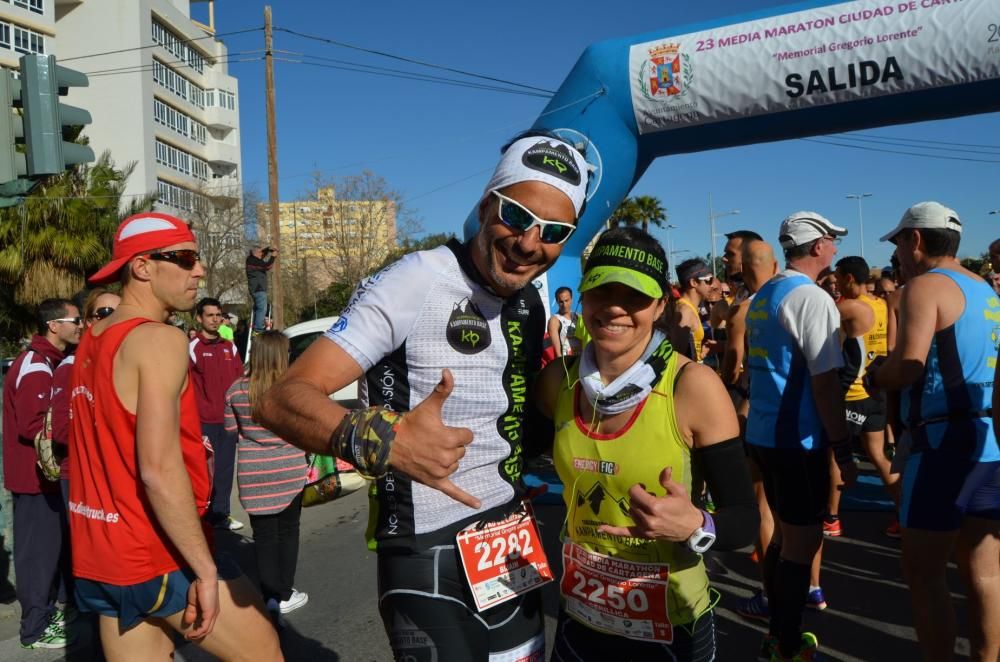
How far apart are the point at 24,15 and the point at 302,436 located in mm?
39574

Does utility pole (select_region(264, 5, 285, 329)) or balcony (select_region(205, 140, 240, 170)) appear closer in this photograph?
utility pole (select_region(264, 5, 285, 329))

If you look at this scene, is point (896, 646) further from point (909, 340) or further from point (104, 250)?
point (104, 250)

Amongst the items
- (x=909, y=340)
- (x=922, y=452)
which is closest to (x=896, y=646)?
(x=922, y=452)

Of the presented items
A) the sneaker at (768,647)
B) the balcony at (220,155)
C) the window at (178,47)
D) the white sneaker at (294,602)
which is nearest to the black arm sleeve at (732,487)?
the sneaker at (768,647)

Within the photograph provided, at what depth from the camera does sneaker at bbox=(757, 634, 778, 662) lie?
3.44 m

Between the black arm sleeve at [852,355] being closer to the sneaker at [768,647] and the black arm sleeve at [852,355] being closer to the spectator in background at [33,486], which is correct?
the sneaker at [768,647]

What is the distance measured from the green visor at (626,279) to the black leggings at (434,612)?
816 millimetres

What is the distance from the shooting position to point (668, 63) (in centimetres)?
794

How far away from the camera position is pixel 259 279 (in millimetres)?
11211

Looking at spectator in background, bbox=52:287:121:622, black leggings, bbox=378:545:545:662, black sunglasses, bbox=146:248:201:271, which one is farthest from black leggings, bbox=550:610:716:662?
spectator in background, bbox=52:287:121:622

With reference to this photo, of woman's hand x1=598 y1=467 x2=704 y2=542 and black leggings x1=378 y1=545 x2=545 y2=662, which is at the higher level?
woman's hand x1=598 y1=467 x2=704 y2=542

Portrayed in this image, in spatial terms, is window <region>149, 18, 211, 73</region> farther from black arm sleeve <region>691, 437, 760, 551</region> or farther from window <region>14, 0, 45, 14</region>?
black arm sleeve <region>691, 437, 760, 551</region>

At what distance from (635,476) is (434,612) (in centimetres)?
A: 64

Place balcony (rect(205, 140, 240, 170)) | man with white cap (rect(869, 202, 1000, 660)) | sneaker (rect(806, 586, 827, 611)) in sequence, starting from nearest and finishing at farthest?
man with white cap (rect(869, 202, 1000, 660)) → sneaker (rect(806, 586, 827, 611)) → balcony (rect(205, 140, 240, 170))
